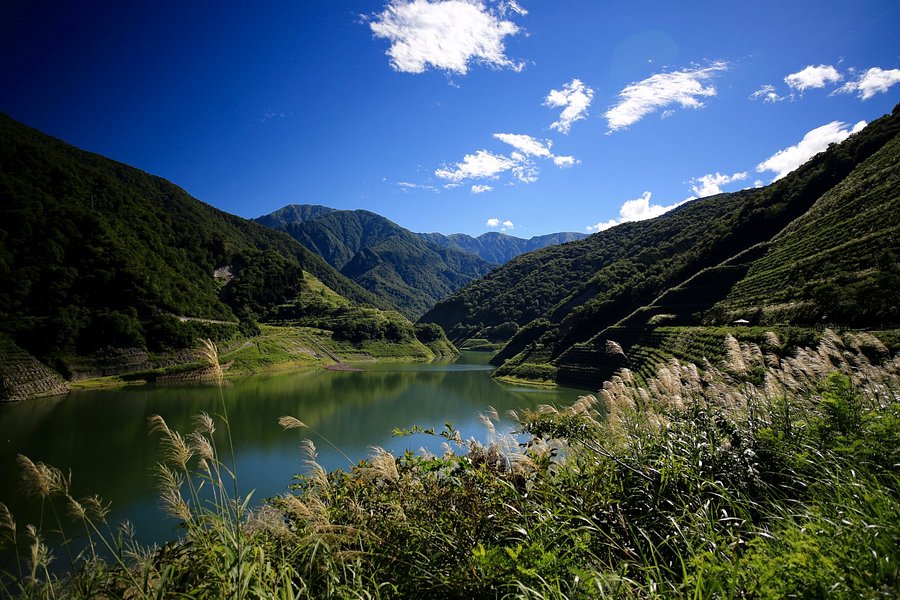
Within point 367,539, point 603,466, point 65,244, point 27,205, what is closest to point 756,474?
point 603,466

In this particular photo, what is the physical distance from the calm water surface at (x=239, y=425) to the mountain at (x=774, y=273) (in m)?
13.2

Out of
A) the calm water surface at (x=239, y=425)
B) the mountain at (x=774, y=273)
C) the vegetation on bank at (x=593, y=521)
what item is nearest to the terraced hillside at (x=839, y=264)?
the mountain at (x=774, y=273)

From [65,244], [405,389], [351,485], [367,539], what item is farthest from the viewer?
[65,244]

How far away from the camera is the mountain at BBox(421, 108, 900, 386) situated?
2494cm

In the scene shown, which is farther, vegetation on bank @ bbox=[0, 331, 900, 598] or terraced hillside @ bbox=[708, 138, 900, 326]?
terraced hillside @ bbox=[708, 138, 900, 326]

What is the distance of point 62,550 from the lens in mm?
12023

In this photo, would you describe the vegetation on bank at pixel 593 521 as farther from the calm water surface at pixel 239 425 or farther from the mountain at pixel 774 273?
the mountain at pixel 774 273

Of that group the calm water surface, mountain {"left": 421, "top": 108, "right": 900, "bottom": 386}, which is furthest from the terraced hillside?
the calm water surface

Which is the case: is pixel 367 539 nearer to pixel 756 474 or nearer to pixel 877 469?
pixel 756 474

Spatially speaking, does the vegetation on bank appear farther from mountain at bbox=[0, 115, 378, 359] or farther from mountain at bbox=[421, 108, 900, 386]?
mountain at bbox=[0, 115, 378, 359]

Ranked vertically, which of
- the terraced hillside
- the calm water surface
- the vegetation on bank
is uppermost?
the terraced hillside

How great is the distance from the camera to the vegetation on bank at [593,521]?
2084 mm

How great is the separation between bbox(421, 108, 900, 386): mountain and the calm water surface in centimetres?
1318

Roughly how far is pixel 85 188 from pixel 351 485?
97440mm
